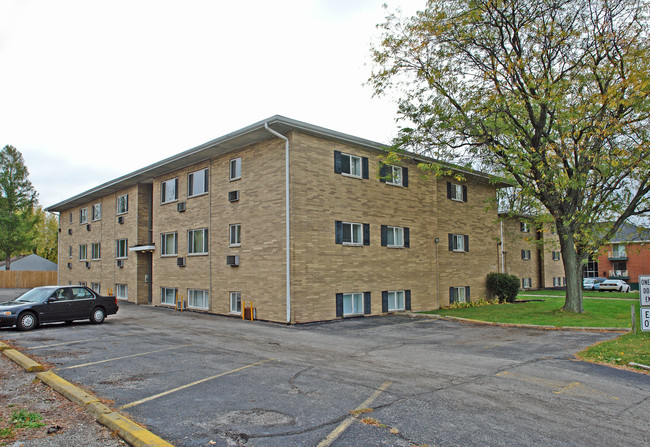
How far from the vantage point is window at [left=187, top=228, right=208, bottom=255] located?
2089 cm

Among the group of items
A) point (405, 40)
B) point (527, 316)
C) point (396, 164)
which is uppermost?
point (405, 40)

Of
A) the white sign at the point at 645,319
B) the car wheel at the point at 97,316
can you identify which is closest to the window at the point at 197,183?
the car wheel at the point at 97,316

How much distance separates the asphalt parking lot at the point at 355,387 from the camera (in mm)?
5141

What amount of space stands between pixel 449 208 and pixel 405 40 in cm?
1014

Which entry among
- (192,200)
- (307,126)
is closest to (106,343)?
(307,126)

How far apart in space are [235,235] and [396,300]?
7.77 m

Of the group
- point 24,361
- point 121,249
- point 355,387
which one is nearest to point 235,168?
point 24,361

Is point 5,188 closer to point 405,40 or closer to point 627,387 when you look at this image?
point 405,40

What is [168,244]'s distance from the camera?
2369 centimetres

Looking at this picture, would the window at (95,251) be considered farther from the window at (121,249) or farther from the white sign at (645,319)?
the white sign at (645,319)

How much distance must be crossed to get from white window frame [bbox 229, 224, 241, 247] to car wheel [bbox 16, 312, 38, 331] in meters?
7.47

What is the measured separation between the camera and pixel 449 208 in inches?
949

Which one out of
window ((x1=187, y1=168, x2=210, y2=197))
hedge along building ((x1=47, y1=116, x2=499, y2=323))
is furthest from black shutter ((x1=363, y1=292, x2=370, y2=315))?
window ((x1=187, y1=168, x2=210, y2=197))

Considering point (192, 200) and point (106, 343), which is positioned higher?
point (192, 200)
